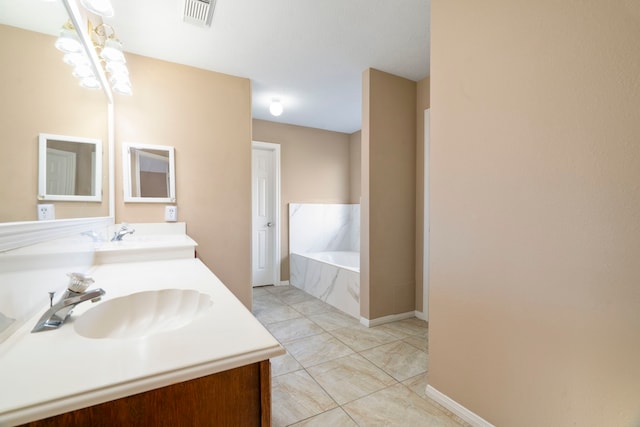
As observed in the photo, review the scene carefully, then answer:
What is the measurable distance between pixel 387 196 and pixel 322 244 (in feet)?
6.21

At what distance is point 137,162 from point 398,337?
2622mm

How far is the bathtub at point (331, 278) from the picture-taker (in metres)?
2.88

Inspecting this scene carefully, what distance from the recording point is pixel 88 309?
807 millimetres

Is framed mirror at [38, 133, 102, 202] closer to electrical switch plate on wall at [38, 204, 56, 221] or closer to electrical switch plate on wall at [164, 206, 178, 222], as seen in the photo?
electrical switch plate on wall at [38, 204, 56, 221]

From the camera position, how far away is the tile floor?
58.0 inches

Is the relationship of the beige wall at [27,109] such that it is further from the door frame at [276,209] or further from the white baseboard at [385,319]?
the door frame at [276,209]

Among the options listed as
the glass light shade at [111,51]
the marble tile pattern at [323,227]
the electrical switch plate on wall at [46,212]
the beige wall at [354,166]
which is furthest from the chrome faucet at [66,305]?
the beige wall at [354,166]

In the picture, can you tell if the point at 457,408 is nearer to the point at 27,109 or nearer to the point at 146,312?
the point at 146,312

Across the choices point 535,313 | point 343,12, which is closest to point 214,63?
point 343,12

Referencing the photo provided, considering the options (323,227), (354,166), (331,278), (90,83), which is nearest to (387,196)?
(331,278)

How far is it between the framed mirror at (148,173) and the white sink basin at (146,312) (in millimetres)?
1588

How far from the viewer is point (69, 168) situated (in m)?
1.14

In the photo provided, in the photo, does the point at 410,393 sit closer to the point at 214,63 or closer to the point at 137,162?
the point at 137,162

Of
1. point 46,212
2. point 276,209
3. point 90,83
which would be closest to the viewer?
point 46,212
